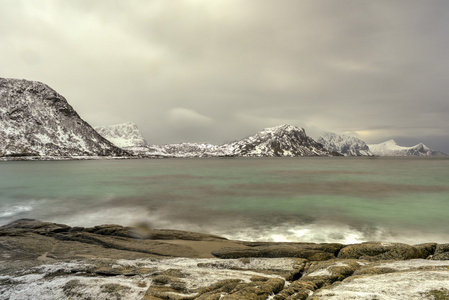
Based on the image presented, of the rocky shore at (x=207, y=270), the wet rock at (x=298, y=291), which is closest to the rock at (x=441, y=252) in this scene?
the rocky shore at (x=207, y=270)

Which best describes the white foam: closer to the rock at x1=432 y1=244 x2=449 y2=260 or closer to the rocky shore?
the rocky shore

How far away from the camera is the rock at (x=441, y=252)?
28.0ft

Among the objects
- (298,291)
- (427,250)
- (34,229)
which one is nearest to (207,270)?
(298,291)

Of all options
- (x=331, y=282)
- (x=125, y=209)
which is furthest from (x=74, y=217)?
(x=331, y=282)

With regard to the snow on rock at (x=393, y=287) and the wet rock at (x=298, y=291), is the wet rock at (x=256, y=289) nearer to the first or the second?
the wet rock at (x=298, y=291)

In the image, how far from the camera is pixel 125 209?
77.9 feet

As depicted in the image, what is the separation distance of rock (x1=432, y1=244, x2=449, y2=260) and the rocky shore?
0.10 ft

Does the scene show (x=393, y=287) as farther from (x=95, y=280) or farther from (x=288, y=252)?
(x=95, y=280)

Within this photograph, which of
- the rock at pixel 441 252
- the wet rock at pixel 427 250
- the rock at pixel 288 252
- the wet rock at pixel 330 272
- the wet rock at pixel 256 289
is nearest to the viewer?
the wet rock at pixel 256 289

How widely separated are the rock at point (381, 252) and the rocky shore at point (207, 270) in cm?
3

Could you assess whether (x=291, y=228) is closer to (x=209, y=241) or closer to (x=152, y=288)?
(x=209, y=241)

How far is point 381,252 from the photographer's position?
8969mm

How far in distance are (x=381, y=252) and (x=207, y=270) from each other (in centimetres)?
690

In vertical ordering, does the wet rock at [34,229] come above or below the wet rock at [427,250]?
below
